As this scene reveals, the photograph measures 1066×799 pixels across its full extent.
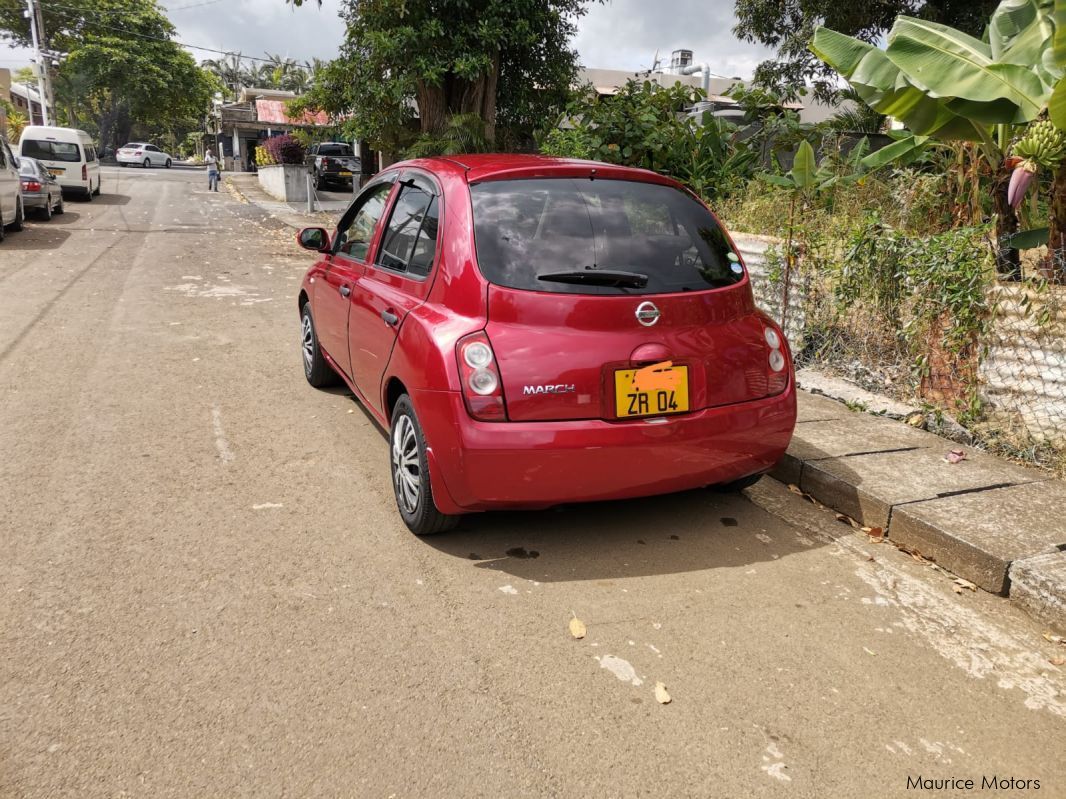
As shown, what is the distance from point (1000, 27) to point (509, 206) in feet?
14.8

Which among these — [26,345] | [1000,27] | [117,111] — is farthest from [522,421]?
[117,111]

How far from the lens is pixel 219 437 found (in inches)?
198

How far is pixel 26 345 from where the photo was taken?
23.2ft

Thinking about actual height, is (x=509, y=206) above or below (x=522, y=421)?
above

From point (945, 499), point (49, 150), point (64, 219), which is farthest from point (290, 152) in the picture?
point (945, 499)

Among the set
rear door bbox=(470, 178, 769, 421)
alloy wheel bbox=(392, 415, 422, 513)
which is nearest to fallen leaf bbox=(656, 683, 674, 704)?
rear door bbox=(470, 178, 769, 421)

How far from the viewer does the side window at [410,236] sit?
12.9 feet

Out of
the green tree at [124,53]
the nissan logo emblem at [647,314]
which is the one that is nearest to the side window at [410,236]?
the nissan logo emblem at [647,314]

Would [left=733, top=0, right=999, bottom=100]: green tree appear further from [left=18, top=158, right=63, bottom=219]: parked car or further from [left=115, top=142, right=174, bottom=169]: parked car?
[left=115, top=142, right=174, bottom=169]: parked car

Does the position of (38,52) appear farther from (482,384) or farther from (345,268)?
(482,384)

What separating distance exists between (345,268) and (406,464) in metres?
1.78

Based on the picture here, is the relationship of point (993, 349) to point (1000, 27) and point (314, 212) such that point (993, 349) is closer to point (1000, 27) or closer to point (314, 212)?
A: point (1000, 27)

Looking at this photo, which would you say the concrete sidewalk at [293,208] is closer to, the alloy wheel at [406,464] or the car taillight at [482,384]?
the alloy wheel at [406,464]

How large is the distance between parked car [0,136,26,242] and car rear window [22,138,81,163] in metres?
7.22
